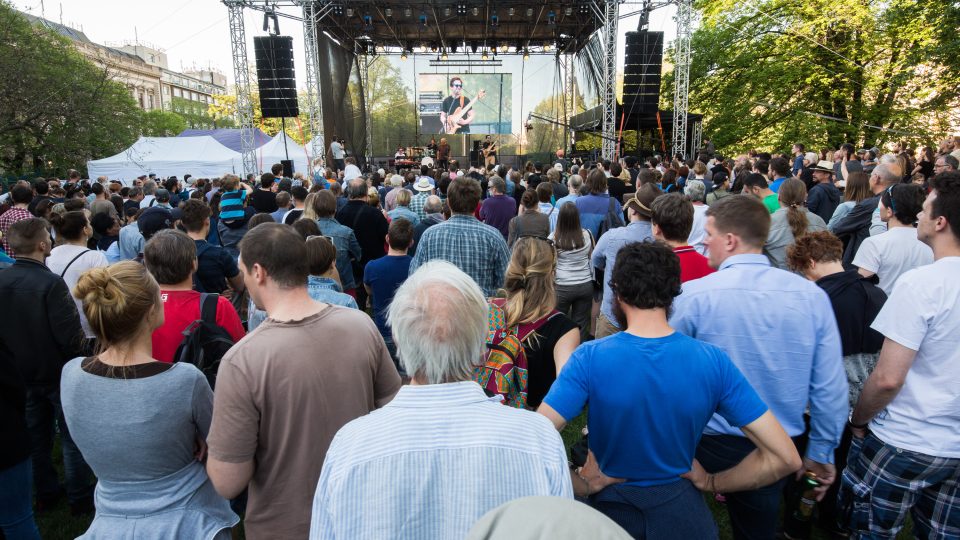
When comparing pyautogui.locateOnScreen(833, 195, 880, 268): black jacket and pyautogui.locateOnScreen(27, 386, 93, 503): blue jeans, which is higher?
pyautogui.locateOnScreen(833, 195, 880, 268): black jacket

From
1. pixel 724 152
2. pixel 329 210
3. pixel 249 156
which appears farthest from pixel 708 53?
pixel 329 210

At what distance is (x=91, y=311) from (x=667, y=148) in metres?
17.3

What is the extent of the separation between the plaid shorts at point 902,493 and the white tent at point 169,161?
61.9ft

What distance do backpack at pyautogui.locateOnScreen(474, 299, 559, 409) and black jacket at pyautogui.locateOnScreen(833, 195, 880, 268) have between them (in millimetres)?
3354

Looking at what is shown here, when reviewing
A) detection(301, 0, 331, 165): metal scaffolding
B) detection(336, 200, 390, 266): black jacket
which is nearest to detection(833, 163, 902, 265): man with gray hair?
detection(336, 200, 390, 266): black jacket

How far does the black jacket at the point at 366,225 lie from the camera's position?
538 centimetres

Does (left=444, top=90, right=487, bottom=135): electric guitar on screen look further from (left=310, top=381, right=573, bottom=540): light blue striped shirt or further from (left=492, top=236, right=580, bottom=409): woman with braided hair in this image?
(left=310, top=381, right=573, bottom=540): light blue striped shirt

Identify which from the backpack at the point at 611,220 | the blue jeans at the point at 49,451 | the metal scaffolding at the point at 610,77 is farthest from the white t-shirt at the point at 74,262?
the metal scaffolding at the point at 610,77

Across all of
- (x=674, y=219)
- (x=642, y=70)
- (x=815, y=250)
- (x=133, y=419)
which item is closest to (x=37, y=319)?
(x=133, y=419)

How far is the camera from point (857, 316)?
246cm

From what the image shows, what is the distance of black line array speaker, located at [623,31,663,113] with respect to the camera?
44.2 feet

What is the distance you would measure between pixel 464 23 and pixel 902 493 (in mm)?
16570

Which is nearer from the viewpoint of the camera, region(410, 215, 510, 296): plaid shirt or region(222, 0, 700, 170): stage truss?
region(410, 215, 510, 296): plaid shirt

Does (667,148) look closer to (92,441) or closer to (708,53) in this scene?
(708,53)
